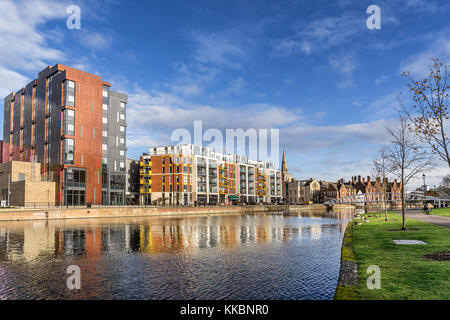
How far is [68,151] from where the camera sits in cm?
6288

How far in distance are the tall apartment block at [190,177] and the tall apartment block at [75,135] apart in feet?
55.6

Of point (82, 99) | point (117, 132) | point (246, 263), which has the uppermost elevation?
point (82, 99)

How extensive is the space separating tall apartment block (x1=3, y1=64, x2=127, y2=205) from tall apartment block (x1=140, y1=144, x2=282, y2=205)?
55.6 ft

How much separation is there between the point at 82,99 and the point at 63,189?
18.2 m

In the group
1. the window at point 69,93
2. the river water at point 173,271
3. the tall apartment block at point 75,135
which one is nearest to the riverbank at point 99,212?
the tall apartment block at point 75,135

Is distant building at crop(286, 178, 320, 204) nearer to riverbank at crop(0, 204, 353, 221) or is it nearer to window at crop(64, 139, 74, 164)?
riverbank at crop(0, 204, 353, 221)

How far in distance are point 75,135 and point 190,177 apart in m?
40.0

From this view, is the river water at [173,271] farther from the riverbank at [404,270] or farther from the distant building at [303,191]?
the distant building at [303,191]

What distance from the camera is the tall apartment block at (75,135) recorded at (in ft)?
208
